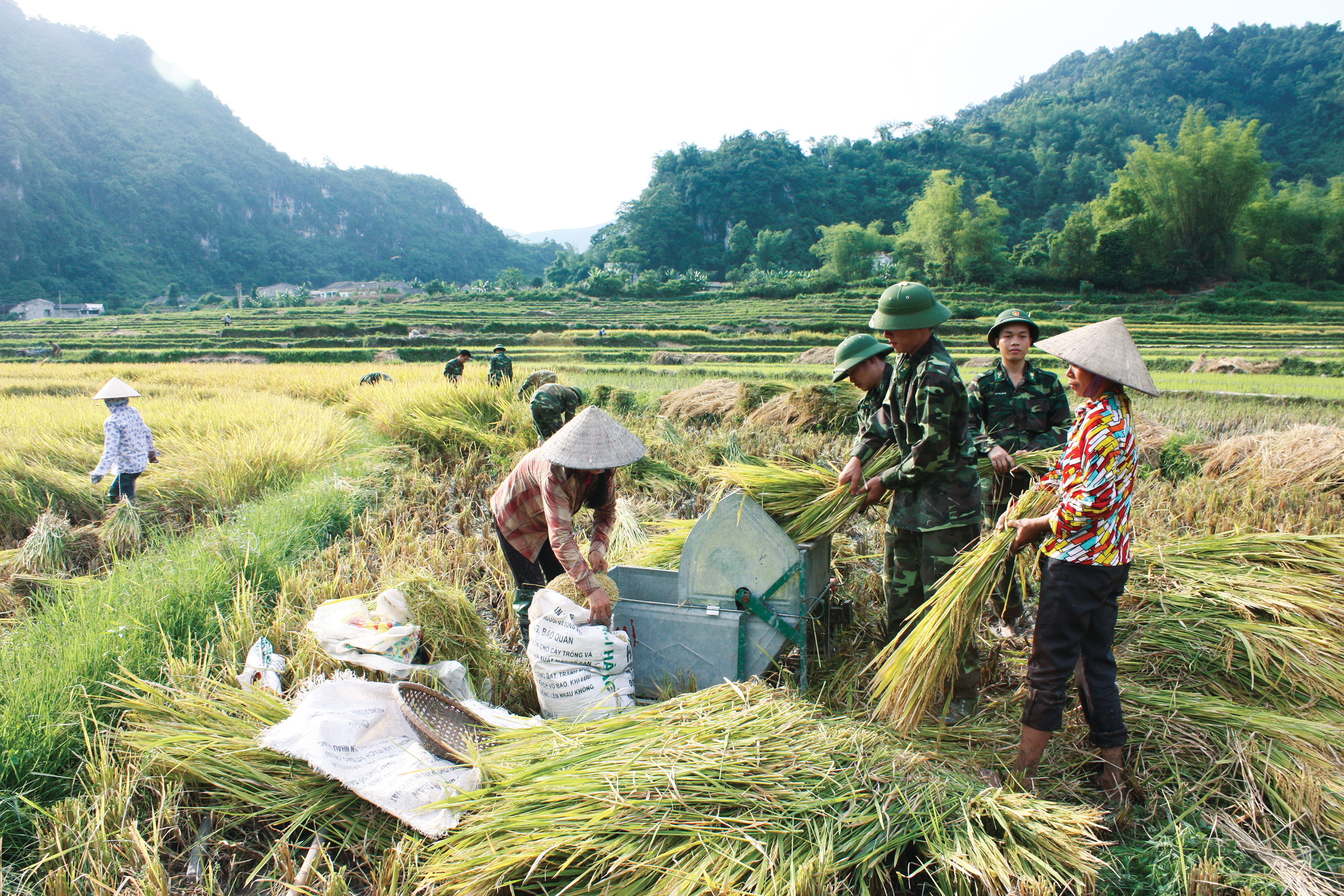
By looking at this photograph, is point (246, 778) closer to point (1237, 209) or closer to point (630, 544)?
point (630, 544)

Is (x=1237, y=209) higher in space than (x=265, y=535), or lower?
higher

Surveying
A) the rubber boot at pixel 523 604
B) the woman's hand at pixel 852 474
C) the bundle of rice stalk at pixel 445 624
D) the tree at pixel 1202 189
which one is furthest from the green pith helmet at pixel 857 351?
the tree at pixel 1202 189

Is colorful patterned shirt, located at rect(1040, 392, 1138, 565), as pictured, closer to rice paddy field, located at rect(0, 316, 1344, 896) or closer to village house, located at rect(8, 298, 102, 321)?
rice paddy field, located at rect(0, 316, 1344, 896)

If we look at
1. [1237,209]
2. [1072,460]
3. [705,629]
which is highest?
[1237,209]

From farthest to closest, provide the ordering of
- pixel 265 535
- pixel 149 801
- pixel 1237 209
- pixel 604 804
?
pixel 1237 209
pixel 265 535
pixel 149 801
pixel 604 804

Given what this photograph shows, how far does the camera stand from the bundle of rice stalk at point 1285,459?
15.3 feet

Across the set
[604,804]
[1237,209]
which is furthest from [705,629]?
[1237,209]

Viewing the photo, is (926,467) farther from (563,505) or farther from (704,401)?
(704,401)

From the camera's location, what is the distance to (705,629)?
2.66 m

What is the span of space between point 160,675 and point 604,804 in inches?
77.6

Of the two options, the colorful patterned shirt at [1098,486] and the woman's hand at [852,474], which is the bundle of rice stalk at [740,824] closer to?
the colorful patterned shirt at [1098,486]

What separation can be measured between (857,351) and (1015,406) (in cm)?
130

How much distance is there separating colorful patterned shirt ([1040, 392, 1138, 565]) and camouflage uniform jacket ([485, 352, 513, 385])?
262 inches

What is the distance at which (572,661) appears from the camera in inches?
94.9
